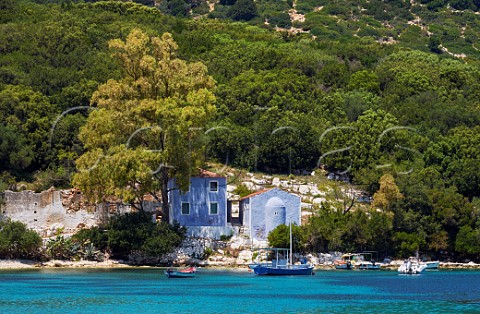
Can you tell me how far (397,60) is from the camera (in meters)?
105

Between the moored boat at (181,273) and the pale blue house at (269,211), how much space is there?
7.51 metres

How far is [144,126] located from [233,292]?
15843 millimetres

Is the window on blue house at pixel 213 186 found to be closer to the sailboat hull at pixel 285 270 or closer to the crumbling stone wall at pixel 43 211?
the crumbling stone wall at pixel 43 211

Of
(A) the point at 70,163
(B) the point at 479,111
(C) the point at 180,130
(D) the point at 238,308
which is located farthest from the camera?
(B) the point at 479,111

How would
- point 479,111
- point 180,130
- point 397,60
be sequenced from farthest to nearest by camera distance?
point 397,60
point 479,111
point 180,130

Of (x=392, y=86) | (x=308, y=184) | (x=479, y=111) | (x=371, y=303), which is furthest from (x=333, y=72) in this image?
(x=371, y=303)

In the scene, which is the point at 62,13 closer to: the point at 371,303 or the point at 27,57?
the point at 27,57

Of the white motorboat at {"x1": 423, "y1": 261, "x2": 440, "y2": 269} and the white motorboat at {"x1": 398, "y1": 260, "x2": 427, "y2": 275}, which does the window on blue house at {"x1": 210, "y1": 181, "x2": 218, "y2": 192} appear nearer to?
Answer: the white motorboat at {"x1": 398, "y1": 260, "x2": 427, "y2": 275}

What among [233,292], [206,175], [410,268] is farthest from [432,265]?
[233,292]

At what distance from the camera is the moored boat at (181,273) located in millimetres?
60463

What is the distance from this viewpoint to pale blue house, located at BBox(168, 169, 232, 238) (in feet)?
228

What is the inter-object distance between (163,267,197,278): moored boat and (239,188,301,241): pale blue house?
24.6 ft

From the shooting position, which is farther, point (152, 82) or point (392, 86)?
point (392, 86)

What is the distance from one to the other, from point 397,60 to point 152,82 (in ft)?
139
